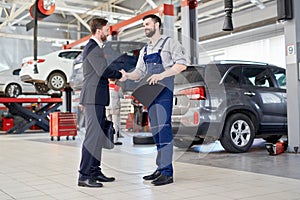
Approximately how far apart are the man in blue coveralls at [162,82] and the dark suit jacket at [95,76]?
0.79 ft

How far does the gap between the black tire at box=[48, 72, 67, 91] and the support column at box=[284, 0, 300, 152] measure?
743 centimetres

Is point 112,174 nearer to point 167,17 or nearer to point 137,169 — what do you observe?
point 137,169

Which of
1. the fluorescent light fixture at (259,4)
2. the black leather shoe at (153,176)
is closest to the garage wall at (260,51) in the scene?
the fluorescent light fixture at (259,4)

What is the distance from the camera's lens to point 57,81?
1137cm

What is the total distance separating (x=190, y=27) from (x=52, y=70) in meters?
5.18

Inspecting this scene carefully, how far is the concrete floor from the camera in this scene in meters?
3.12

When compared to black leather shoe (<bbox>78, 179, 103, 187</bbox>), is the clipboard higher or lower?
higher

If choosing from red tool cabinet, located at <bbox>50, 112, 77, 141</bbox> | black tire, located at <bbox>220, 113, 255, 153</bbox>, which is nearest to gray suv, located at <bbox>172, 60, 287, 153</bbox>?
black tire, located at <bbox>220, 113, 255, 153</bbox>

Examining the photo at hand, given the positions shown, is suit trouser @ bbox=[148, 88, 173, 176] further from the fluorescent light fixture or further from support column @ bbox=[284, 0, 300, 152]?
the fluorescent light fixture

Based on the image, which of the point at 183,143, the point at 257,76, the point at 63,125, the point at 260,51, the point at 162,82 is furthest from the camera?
the point at 260,51

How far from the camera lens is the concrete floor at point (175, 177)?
312 centimetres

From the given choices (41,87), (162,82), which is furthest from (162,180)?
(41,87)

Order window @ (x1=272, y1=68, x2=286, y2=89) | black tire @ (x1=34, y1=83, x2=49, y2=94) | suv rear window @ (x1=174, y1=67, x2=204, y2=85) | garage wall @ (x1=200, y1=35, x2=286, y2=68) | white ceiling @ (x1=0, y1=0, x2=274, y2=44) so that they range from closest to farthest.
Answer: suv rear window @ (x1=174, y1=67, x2=204, y2=85)
window @ (x1=272, y1=68, x2=286, y2=89)
black tire @ (x1=34, y1=83, x2=49, y2=94)
white ceiling @ (x1=0, y1=0, x2=274, y2=44)
garage wall @ (x1=200, y1=35, x2=286, y2=68)

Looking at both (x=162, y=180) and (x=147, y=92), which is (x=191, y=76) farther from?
(x=162, y=180)
